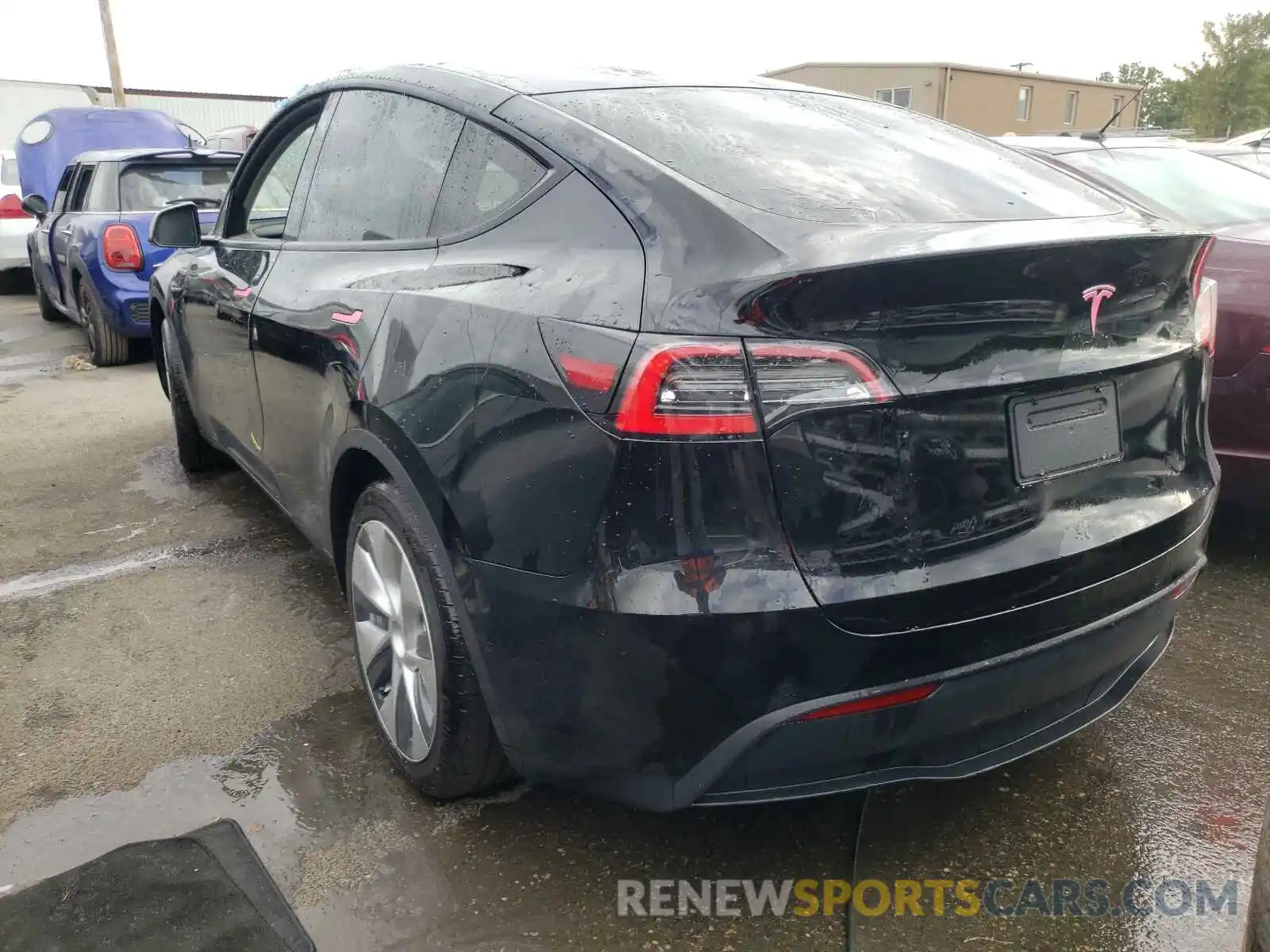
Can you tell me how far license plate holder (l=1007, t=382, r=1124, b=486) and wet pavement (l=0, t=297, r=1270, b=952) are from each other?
892 mm

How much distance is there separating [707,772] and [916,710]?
0.38 metres

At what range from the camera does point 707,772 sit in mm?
1761

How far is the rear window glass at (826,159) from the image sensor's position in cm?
193

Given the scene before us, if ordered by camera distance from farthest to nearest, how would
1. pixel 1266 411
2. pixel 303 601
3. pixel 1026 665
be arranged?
pixel 303 601, pixel 1266 411, pixel 1026 665

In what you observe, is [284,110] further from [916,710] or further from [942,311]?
[916,710]

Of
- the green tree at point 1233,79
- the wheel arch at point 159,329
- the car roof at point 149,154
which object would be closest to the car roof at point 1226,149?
the wheel arch at point 159,329

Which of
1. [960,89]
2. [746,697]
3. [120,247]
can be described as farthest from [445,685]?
[960,89]

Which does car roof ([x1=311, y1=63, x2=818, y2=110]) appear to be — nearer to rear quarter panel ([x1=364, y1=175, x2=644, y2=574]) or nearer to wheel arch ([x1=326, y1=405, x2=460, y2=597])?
rear quarter panel ([x1=364, y1=175, x2=644, y2=574])

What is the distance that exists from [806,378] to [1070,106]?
128 ft

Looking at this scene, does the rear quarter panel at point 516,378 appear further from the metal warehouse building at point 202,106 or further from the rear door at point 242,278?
the metal warehouse building at point 202,106

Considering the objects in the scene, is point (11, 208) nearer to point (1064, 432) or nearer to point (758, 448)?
point (758, 448)

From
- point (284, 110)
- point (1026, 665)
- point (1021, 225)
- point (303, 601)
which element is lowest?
point (303, 601)

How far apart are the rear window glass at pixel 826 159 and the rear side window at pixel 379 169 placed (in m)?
0.40

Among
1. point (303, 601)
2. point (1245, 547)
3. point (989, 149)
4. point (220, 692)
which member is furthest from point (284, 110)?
point (1245, 547)
